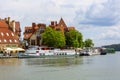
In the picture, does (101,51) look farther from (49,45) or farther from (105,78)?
(105,78)

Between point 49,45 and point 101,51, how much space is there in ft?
155

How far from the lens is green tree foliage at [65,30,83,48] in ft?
486

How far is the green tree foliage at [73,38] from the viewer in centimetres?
14806

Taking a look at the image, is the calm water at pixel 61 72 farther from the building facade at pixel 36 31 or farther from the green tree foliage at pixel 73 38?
the building facade at pixel 36 31

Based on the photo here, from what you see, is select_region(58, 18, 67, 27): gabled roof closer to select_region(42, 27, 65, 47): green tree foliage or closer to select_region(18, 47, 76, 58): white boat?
select_region(42, 27, 65, 47): green tree foliage

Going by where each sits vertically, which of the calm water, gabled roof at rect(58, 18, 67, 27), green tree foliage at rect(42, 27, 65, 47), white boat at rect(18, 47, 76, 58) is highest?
gabled roof at rect(58, 18, 67, 27)

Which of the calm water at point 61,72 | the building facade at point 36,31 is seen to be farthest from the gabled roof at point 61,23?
the calm water at point 61,72

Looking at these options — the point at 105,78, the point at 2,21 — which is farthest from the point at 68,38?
the point at 105,78

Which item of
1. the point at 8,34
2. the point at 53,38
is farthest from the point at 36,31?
the point at 8,34

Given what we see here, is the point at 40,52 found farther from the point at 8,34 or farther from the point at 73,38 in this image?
the point at 73,38

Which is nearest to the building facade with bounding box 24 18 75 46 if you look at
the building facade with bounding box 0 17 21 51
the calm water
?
the building facade with bounding box 0 17 21 51

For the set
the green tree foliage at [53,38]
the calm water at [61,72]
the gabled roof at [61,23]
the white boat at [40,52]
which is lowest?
the calm water at [61,72]

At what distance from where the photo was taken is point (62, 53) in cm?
13150

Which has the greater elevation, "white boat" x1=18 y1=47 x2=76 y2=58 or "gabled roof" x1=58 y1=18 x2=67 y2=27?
"gabled roof" x1=58 y1=18 x2=67 y2=27
